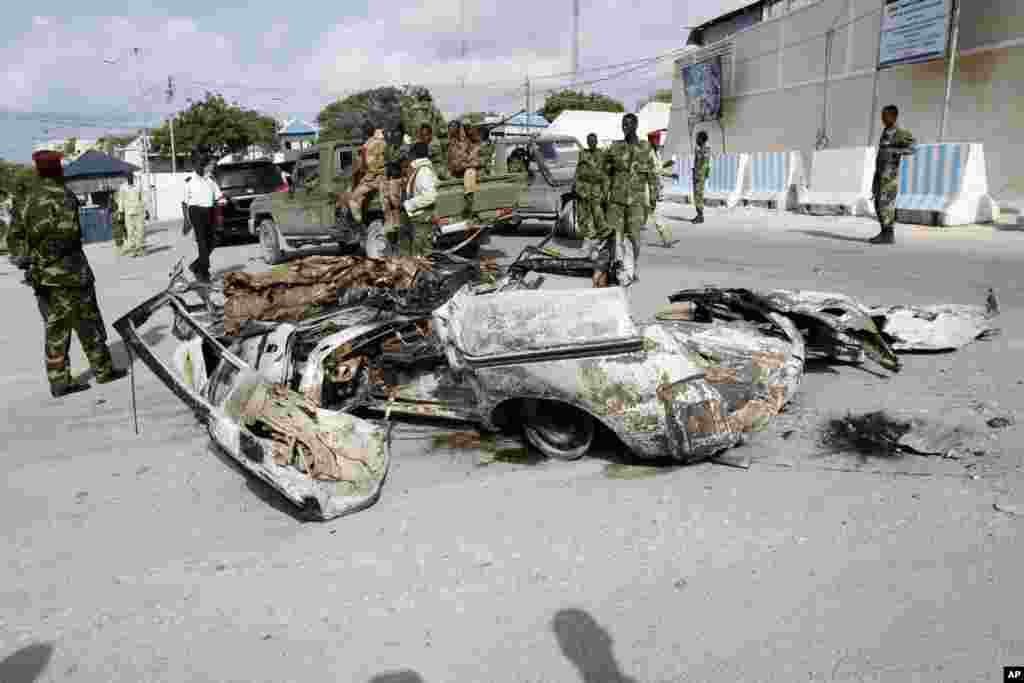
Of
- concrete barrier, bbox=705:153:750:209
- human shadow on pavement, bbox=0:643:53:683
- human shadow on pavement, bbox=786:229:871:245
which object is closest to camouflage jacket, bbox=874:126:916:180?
human shadow on pavement, bbox=786:229:871:245

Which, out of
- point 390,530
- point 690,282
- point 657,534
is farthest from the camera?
point 690,282

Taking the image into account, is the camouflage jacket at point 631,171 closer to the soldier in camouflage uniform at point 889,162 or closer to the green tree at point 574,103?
the soldier in camouflage uniform at point 889,162

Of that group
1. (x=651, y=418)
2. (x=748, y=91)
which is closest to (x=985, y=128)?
(x=748, y=91)

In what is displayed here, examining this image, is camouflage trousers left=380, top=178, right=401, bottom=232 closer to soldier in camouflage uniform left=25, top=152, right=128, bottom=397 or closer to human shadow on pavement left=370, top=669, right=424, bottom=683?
soldier in camouflage uniform left=25, top=152, right=128, bottom=397

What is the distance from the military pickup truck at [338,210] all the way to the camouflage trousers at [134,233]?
4.20 m

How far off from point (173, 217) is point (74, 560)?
32.8m

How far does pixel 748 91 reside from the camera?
25.6 metres

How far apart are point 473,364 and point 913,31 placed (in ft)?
60.8

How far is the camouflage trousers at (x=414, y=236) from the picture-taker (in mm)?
8891

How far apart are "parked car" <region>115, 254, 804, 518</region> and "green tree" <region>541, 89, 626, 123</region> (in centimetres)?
6258

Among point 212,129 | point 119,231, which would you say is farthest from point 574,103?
point 119,231

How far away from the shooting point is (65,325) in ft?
19.3

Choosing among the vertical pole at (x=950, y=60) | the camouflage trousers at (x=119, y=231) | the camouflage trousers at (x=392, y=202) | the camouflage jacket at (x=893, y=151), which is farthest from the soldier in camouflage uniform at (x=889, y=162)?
the camouflage trousers at (x=119, y=231)

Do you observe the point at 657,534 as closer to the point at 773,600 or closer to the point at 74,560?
the point at 773,600
